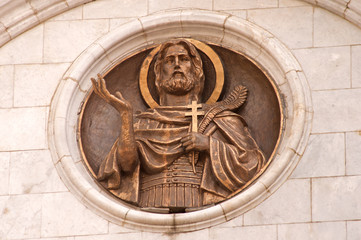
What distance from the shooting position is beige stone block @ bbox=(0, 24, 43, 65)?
1210cm

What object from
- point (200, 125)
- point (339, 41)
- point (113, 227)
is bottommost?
point (113, 227)

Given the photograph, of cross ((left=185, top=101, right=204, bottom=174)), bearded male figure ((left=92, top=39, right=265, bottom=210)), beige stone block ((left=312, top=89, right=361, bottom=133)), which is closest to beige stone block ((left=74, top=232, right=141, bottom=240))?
bearded male figure ((left=92, top=39, right=265, bottom=210))

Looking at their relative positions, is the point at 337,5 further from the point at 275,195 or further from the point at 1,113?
the point at 1,113

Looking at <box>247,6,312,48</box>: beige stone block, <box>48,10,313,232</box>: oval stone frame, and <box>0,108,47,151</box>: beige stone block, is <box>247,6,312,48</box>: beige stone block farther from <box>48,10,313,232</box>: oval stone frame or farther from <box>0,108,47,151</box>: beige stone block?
<box>0,108,47,151</box>: beige stone block

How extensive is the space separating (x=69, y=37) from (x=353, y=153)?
10.5ft

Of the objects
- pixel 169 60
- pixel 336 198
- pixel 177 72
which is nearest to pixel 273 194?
pixel 336 198

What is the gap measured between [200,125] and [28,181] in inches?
69.4

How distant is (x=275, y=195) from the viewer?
10984mm

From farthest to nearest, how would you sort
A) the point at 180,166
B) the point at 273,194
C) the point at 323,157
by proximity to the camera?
1. the point at 180,166
2. the point at 323,157
3. the point at 273,194

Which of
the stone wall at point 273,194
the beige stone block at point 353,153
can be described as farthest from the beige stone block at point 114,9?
the beige stone block at point 353,153

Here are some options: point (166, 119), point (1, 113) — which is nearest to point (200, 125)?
point (166, 119)

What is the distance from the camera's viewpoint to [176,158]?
11.5 metres

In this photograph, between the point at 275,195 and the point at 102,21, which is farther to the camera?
the point at 102,21

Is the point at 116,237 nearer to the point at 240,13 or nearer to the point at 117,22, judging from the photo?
the point at 117,22
